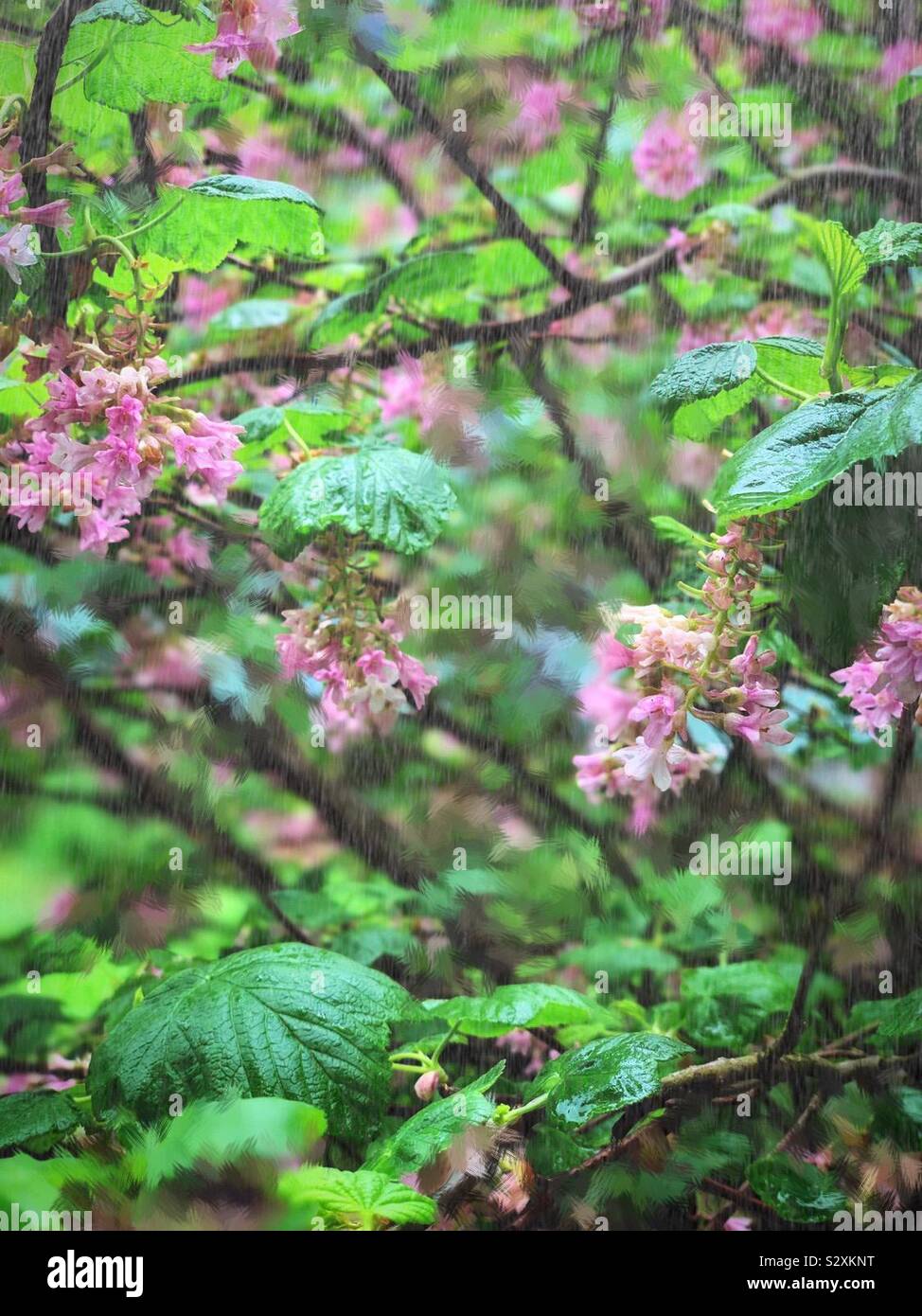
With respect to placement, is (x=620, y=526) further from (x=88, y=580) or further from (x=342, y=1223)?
(x=342, y=1223)

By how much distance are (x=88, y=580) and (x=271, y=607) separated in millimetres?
185

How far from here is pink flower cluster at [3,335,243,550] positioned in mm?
923

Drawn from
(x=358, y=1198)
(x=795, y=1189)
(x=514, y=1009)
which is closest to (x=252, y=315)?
(x=514, y=1009)

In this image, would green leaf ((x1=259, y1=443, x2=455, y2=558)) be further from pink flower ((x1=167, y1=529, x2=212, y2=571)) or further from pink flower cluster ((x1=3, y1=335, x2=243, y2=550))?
pink flower ((x1=167, y1=529, x2=212, y2=571))

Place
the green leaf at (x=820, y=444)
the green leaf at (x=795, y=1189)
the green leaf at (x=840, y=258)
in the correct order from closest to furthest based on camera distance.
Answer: the green leaf at (x=820, y=444) < the green leaf at (x=840, y=258) < the green leaf at (x=795, y=1189)

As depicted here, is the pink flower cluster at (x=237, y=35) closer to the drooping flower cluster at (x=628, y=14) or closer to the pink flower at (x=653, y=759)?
the drooping flower cluster at (x=628, y=14)

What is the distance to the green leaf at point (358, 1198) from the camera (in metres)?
0.92

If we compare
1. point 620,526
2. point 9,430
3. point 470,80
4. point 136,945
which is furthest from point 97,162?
point 136,945

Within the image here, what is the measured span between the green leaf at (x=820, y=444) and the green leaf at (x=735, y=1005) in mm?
514

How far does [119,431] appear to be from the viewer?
92 cm

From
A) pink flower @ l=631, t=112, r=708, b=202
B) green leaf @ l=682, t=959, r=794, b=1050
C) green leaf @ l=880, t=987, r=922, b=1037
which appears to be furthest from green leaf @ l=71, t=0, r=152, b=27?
green leaf @ l=880, t=987, r=922, b=1037

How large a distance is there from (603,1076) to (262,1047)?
288 mm

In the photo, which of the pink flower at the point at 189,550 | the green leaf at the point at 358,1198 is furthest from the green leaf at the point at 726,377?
the green leaf at the point at 358,1198
